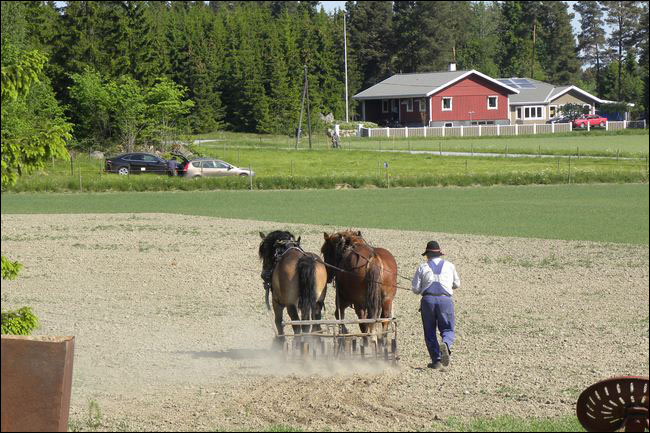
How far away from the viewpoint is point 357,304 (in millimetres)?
12961

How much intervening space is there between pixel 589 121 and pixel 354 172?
4153cm

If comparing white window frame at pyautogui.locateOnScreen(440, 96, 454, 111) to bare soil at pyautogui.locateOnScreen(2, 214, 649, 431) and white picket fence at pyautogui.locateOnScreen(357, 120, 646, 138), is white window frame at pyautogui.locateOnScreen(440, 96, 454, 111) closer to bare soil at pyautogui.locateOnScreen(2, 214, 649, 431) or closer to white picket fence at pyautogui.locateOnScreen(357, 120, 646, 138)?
white picket fence at pyautogui.locateOnScreen(357, 120, 646, 138)

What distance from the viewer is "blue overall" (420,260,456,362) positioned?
479 inches

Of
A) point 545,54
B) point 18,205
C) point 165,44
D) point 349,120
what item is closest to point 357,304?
point 18,205

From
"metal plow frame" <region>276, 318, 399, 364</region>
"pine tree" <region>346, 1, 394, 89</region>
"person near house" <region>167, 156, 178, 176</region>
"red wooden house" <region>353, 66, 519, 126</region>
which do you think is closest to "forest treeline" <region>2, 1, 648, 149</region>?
"pine tree" <region>346, 1, 394, 89</region>

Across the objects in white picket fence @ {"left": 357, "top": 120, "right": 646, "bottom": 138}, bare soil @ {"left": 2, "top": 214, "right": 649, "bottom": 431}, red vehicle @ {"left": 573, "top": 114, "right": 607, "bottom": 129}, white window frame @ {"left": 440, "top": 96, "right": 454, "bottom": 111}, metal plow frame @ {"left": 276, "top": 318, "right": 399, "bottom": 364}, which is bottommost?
bare soil @ {"left": 2, "top": 214, "right": 649, "bottom": 431}

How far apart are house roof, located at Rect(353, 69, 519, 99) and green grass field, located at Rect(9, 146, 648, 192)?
26610mm

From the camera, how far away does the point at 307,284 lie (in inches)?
491

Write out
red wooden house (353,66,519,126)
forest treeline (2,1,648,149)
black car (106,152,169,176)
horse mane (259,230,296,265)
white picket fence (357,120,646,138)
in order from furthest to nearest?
red wooden house (353,66,519,126)
white picket fence (357,120,646,138)
forest treeline (2,1,648,149)
black car (106,152,169,176)
horse mane (259,230,296,265)

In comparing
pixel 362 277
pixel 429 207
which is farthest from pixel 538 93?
pixel 362 277

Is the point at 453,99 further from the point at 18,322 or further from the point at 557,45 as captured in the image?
the point at 18,322

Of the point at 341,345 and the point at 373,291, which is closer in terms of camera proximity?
the point at 341,345

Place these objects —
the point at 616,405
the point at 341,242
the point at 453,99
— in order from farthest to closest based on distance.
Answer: the point at 453,99, the point at 341,242, the point at 616,405

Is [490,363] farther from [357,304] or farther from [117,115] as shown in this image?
[117,115]
